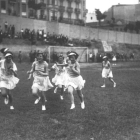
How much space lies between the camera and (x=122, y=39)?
6306 cm

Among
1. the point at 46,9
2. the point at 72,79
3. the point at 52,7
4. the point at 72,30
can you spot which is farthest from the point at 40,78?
the point at 52,7

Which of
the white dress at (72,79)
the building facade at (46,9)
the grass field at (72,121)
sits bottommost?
the grass field at (72,121)

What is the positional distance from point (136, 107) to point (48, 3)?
64998 mm

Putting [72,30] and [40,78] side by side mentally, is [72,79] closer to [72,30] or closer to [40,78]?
[40,78]

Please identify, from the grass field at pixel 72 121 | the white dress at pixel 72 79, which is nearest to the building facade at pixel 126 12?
the grass field at pixel 72 121

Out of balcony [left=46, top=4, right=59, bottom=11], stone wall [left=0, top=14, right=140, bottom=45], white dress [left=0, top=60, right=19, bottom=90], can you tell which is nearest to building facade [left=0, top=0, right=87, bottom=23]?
balcony [left=46, top=4, right=59, bottom=11]

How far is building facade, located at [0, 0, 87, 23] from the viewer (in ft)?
190

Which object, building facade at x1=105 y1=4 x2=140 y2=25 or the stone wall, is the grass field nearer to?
the stone wall

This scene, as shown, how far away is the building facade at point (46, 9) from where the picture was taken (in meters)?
57.9

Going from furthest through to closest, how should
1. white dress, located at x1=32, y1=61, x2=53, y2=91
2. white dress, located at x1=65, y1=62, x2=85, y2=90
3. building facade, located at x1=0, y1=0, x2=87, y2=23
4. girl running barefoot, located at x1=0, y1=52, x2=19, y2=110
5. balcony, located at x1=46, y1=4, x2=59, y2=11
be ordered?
balcony, located at x1=46, y1=4, x2=59, y2=11
building facade, located at x1=0, y1=0, x2=87, y2=23
white dress, located at x1=32, y1=61, x2=53, y2=91
white dress, located at x1=65, y1=62, x2=85, y2=90
girl running barefoot, located at x1=0, y1=52, x2=19, y2=110

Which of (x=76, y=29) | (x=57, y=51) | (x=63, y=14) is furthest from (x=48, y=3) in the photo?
(x=57, y=51)

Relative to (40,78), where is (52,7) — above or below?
above

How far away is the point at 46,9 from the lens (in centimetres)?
7012

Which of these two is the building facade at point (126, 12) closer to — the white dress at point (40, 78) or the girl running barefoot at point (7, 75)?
the white dress at point (40, 78)
